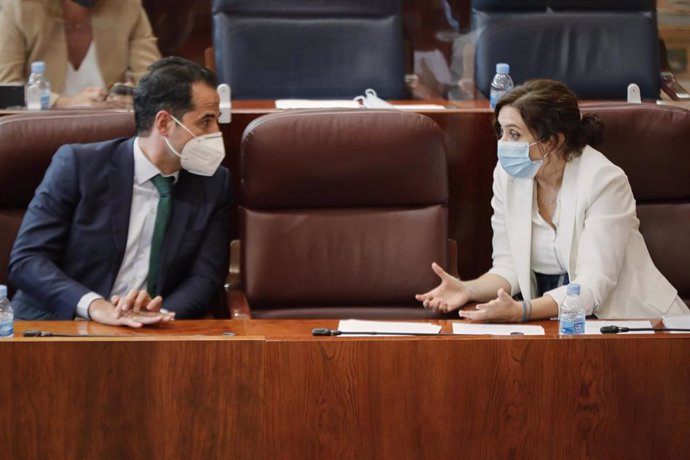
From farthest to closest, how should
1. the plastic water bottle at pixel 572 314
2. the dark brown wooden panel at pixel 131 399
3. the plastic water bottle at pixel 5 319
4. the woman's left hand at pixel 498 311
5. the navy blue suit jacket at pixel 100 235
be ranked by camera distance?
1. the navy blue suit jacket at pixel 100 235
2. the woman's left hand at pixel 498 311
3. the plastic water bottle at pixel 572 314
4. the plastic water bottle at pixel 5 319
5. the dark brown wooden panel at pixel 131 399

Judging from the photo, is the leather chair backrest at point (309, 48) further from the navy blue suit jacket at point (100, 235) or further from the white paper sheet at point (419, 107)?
the navy blue suit jacket at point (100, 235)

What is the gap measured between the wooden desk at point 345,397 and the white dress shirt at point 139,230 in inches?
30.9

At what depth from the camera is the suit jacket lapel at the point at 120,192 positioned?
2551mm

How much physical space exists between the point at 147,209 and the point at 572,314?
1.01 m

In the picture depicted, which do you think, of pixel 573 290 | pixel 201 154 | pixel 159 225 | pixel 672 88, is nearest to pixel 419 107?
pixel 201 154

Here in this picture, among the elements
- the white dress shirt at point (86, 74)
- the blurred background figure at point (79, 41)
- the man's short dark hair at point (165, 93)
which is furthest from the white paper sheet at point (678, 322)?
the white dress shirt at point (86, 74)

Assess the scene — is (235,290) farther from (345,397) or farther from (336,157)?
(345,397)

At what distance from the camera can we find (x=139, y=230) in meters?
2.59

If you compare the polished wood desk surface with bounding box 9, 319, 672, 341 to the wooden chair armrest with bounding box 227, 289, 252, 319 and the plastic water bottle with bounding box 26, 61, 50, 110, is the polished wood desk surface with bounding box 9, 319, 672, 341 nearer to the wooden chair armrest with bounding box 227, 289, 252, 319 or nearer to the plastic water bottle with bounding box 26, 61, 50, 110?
the wooden chair armrest with bounding box 227, 289, 252, 319

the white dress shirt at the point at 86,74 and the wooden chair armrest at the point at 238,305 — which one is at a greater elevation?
the white dress shirt at the point at 86,74

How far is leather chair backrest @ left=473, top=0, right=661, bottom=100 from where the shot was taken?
3.84 m

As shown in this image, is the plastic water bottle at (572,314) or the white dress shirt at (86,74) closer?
the plastic water bottle at (572,314)

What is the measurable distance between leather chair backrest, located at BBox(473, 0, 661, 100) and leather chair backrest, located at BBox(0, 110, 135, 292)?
1631 millimetres

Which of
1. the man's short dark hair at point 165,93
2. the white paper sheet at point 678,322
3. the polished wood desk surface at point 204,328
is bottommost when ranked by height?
the polished wood desk surface at point 204,328
